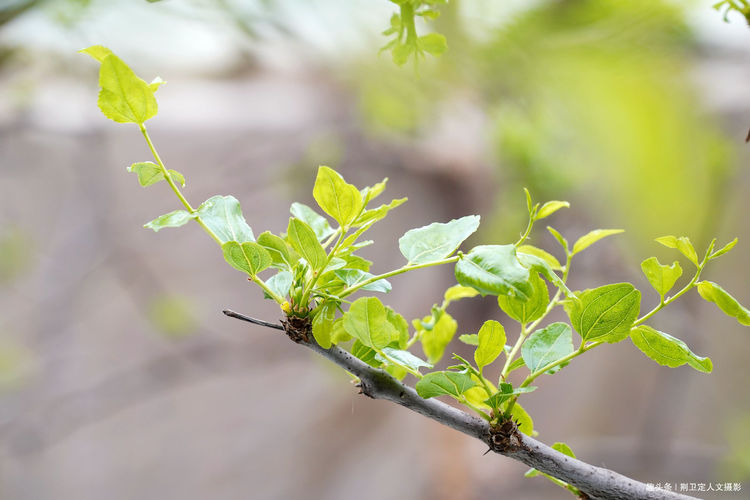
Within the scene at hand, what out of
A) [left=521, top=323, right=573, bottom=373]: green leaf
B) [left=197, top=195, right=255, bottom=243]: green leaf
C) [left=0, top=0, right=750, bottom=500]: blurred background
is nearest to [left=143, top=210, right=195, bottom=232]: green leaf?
[left=197, top=195, right=255, bottom=243]: green leaf

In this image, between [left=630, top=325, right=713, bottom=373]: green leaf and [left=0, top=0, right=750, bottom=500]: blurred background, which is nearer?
[left=630, top=325, right=713, bottom=373]: green leaf

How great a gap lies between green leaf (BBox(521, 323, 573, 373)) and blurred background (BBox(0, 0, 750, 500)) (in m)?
0.74

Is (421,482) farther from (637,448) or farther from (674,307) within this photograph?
(674,307)

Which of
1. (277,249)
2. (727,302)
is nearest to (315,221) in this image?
(277,249)

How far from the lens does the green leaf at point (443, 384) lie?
0.17 meters

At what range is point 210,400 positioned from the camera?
1.30m

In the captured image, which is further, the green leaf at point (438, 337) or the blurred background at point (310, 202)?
the blurred background at point (310, 202)

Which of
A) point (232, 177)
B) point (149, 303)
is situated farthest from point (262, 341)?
point (232, 177)

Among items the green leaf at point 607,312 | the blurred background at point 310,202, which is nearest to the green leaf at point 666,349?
the green leaf at point 607,312

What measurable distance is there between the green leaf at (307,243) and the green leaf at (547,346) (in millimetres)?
73

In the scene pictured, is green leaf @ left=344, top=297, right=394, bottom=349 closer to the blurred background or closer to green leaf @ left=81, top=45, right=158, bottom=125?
green leaf @ left=81, top=45, right=158, bottom=125

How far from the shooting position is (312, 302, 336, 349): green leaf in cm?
17

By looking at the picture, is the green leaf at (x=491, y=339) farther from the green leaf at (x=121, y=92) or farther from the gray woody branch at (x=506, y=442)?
the green leaf at (x=121, y=92)

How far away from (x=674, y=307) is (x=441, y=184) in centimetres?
51
